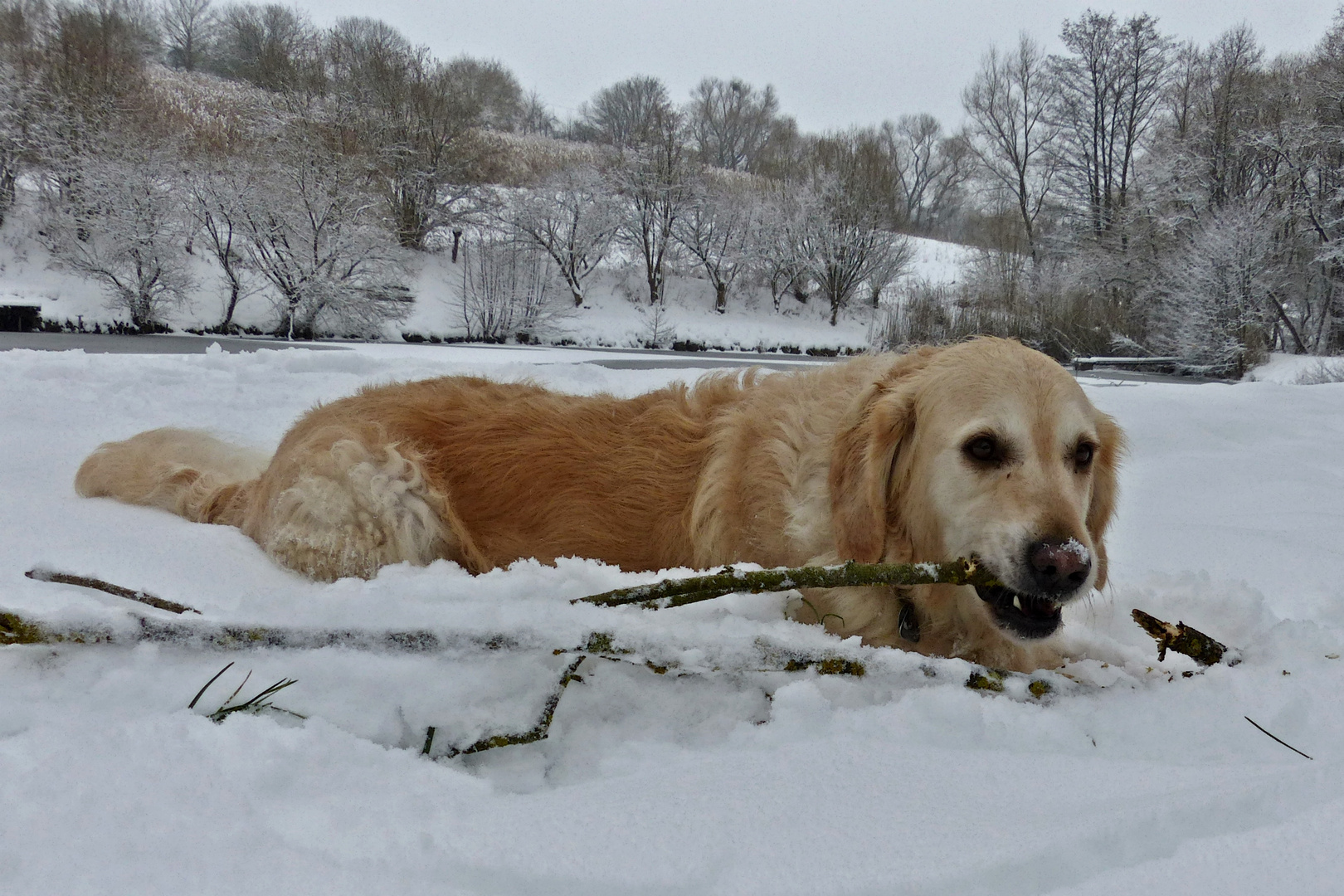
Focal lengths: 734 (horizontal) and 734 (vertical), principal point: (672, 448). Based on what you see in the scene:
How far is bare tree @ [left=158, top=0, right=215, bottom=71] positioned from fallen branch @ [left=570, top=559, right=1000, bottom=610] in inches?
1930

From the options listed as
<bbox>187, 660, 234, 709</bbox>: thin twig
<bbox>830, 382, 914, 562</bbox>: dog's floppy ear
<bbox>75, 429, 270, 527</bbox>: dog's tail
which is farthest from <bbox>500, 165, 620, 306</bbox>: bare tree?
<bbox>187, 660, 234, 709</bbox>: thin twig

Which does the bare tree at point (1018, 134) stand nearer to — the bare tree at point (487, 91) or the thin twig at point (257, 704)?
the bare tree at point (487, 91)

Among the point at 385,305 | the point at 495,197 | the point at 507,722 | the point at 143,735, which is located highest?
the point at 495,197

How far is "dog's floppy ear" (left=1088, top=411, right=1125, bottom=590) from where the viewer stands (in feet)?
8.10

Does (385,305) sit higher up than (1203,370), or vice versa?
(385,305)

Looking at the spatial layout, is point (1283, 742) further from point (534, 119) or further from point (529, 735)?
point (534, 119)

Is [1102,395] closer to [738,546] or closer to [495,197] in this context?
[738,546]

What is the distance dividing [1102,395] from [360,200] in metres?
20.3

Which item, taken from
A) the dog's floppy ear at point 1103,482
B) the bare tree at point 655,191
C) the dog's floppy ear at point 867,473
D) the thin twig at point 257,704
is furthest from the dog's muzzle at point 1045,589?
the bare tree at point 655,191

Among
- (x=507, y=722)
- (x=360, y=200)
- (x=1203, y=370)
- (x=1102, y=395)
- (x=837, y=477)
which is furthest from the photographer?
(x=360, y=200)

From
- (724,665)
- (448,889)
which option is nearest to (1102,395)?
(724,665)

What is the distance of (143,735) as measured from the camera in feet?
3.81

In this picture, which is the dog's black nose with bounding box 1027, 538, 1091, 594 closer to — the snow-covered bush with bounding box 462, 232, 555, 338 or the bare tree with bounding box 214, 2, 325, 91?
the snow-covered bush with bounding box 462, 232, 555, 338

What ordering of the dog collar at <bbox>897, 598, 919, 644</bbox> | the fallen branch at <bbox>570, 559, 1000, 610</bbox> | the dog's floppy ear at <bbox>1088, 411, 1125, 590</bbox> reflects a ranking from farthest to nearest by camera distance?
the dog's floppy ear at <bbox>1088, 411, 1125, 590</bbox>, the dog collar at <bbox>897, 598, 919, 644</bbox>, the fallen branch at <bbox>570, 559, 1000, 610</bbox>
